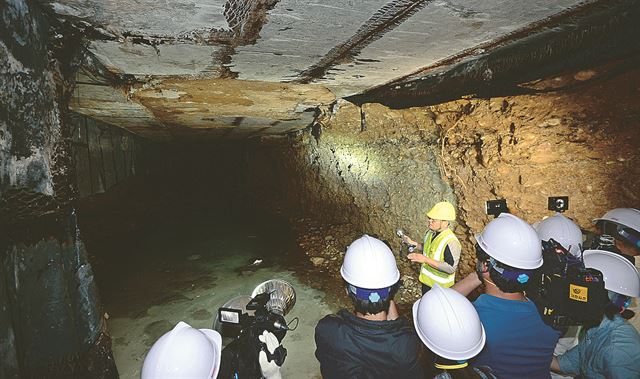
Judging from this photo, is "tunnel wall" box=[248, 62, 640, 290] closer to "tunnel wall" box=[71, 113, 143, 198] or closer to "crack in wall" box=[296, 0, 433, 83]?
"crack in wall" box=[296, 0, 433, 83]

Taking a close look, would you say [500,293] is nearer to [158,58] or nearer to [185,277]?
[158,58]

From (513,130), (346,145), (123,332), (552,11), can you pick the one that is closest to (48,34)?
(552,11)

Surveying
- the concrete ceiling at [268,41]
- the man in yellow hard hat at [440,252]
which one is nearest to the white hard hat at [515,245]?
the man in yellow hard hat at [440,252]

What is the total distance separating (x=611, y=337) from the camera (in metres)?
1.57

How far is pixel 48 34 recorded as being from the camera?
176 cm

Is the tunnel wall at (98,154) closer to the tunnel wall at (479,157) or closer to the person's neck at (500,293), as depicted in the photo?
the tunnel wall at (479,157)

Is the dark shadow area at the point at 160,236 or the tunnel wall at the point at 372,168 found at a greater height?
the tunnel wall at the point at 372,168

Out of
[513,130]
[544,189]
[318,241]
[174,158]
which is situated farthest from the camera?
[174,158]

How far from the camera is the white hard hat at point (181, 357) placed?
1229 mm

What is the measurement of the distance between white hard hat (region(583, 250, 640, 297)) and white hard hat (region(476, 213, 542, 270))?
1.03ft

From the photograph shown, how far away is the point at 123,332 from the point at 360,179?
4.04 meters

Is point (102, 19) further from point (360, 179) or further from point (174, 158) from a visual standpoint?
point (174, 158)

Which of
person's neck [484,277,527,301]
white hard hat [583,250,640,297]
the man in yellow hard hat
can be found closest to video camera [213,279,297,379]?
person's neck [484,277,527,301]

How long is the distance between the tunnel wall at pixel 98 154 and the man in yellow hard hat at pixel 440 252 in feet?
13.4
